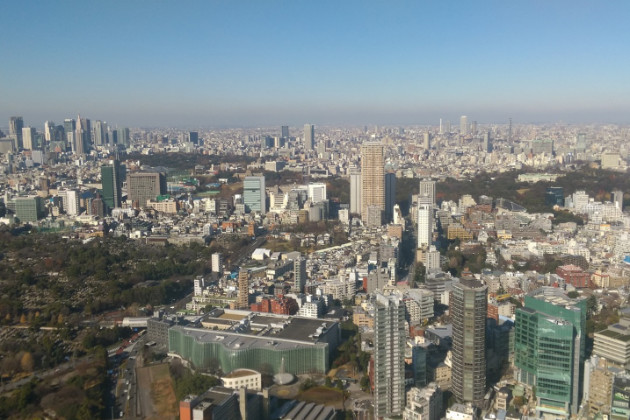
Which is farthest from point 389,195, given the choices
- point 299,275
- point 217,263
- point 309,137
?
point 309,137

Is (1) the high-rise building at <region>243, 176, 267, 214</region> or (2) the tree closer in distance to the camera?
(2) the tree

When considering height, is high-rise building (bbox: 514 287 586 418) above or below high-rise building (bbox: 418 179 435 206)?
below

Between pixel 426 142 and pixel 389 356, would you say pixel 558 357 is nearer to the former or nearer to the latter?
pixel 389 356

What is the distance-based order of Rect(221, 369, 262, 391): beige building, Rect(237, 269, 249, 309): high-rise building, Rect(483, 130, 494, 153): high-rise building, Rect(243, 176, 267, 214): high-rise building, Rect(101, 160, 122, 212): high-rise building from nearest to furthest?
Rect(221, 369, 262, 391): beige building
Rect(237, 269, 249, 309): high-rise building
Rect(243, 176, 267, 214): high-rise building
Rect(101, 160, 122, 212): high-rise building
Rect(483, 130, 494, 153): high-rise building

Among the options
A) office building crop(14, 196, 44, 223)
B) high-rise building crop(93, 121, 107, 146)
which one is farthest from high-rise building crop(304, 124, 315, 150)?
office building crop(14, 196, 44, 223)

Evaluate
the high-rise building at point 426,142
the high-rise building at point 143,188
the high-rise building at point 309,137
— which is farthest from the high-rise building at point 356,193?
the high-rise building at point 309,137

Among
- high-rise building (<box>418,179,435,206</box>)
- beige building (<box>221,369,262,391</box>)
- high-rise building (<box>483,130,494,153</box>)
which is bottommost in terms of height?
beige building (<box>221,369,262,391</box>)

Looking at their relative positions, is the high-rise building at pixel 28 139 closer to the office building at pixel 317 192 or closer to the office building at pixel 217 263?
the office building at pixel 317 192

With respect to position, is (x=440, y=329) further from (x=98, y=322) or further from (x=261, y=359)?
(x=98, y=322)

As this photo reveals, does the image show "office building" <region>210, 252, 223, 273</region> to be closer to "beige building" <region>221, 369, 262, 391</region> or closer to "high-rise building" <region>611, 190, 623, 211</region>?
"beige building" <region>221, 369, 262, 391</region>
